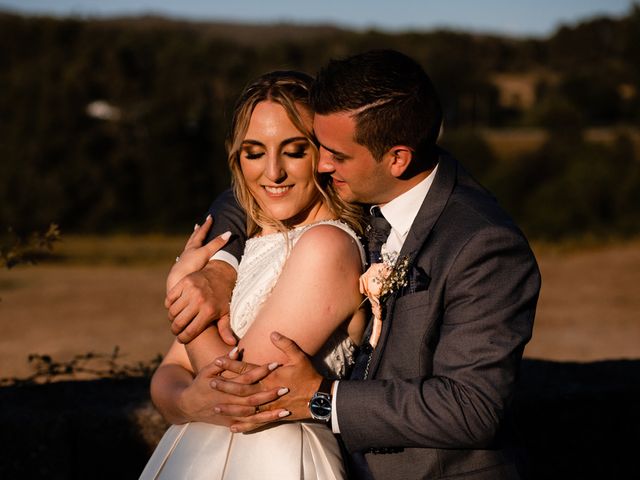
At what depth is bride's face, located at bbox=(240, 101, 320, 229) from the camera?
9.32 ft

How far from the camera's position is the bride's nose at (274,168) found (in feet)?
9.31

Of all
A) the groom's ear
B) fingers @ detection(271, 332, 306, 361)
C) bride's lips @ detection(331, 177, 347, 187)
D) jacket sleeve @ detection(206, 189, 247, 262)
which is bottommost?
fingers @ detection(271, 332, 306, 361)

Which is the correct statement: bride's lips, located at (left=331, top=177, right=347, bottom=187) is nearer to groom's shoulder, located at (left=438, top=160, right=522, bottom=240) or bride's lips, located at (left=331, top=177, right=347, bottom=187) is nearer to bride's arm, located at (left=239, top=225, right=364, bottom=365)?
bride's arm, located at (left=239, top=225, right=364, bottom=365)

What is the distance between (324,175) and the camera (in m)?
2.93

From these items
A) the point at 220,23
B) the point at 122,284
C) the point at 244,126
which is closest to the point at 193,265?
the point at 244,126

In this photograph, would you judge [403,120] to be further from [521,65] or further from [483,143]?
[521,65]

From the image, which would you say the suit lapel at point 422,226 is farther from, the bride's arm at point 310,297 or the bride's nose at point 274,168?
the bride's nose at point 274,168

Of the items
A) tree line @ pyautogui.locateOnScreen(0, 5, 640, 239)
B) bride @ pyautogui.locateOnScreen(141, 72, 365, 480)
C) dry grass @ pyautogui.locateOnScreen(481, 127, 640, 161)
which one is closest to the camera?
bride @ pyautogui.locateOnScreen(141, 72, 365, 480)

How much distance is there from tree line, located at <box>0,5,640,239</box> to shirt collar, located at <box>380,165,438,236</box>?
12.4 metres

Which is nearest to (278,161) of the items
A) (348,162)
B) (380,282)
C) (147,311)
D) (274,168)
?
(274,168)

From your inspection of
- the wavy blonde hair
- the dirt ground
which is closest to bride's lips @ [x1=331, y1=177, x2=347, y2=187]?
the wavy blonde hair

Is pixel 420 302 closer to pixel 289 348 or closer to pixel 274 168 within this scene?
pixel 289 348

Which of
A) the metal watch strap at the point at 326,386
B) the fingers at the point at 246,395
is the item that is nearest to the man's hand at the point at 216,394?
the fingers at the point at 246,395

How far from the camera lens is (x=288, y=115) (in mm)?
2834
